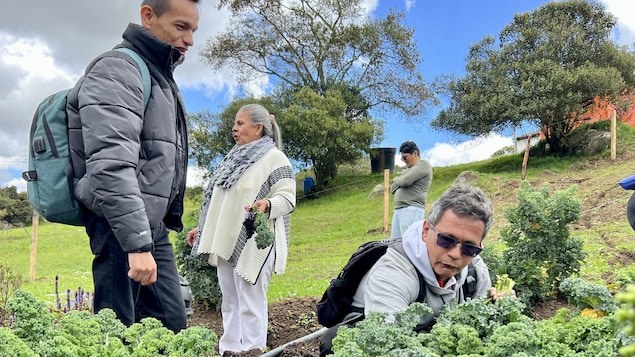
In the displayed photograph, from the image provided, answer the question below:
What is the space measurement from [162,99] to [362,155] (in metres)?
23.9

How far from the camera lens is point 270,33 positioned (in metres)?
28.2

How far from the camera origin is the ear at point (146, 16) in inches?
98.3

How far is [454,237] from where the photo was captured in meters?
2.42

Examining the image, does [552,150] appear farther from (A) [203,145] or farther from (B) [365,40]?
(A) [203,145]

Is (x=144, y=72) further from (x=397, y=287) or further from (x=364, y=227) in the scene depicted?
(x=364, y=227)

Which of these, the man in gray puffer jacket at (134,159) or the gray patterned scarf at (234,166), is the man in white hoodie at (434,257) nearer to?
the man in gray puffer jacket at (134,159)

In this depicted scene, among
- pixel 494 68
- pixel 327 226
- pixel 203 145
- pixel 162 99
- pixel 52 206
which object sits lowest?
pixel 327 226

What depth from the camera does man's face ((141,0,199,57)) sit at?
8.18 ft

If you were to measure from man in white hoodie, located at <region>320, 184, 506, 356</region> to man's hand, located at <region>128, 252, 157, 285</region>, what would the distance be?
0.89 meters

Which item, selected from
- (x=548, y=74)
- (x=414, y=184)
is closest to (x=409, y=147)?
(x=414, y=184)

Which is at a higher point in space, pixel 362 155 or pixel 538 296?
pixel 362 155

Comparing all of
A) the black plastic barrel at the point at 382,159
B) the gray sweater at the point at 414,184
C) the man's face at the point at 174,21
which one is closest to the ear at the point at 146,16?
the man's face at the point at 174,21

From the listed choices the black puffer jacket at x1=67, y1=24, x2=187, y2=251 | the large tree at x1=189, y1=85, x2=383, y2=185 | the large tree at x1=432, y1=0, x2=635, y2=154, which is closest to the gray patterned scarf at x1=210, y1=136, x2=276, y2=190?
the black puffer jacket at x1=67, y1=24, x2=187, y2=251

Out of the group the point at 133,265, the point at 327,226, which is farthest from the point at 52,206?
the point at 327,226
